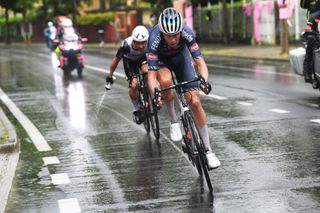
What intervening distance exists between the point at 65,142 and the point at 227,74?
12.5m

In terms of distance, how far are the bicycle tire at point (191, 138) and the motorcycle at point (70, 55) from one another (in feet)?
60.3

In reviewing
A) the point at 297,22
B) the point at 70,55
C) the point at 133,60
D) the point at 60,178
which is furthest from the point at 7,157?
the point at 297,22

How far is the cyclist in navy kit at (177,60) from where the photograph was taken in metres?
8.52

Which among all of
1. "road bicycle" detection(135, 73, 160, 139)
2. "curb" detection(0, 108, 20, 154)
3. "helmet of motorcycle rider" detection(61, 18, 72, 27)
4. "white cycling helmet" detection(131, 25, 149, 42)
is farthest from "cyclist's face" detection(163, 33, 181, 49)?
"helmet of motorcycle rider" detection(61, 18, 72, 27)

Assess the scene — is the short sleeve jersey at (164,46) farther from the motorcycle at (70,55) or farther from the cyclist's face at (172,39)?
the motorcycle at (70,55)

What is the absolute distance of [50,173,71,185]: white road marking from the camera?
9156 mm

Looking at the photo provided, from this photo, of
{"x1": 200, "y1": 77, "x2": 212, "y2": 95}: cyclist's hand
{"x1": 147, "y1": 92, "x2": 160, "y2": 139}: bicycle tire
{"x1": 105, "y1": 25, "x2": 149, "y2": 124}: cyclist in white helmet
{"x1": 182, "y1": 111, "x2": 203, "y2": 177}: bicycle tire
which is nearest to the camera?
{"x1": 200, "y1": 77, "x2": 212, "y2": 95}: cyclist's hand

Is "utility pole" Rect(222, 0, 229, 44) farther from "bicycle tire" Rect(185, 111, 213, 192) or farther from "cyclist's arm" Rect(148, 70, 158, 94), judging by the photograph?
"bicycle tire" Rect(185, 111, 213, 192)

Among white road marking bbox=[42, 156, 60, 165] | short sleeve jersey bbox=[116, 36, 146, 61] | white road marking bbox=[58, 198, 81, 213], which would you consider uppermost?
short sleeve jersey bbox=[116, 36, 146, 61]

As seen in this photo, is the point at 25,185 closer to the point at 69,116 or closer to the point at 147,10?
the point at 69,116

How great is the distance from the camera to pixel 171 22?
335 inches

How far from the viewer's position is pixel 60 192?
8.60 metres

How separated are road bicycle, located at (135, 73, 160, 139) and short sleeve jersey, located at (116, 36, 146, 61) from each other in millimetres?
297

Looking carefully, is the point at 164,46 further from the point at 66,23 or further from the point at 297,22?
the point at 297,22
